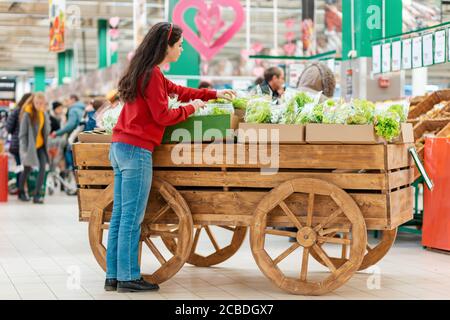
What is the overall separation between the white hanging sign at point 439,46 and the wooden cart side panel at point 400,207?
3082mm

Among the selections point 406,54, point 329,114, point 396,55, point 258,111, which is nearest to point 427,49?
point 406,54

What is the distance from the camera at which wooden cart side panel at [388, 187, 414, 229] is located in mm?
4648

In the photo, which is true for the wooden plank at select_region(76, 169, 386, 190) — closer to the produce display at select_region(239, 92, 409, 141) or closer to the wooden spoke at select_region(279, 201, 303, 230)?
the wooden spoke at select_region(279, 201, 303, 230)

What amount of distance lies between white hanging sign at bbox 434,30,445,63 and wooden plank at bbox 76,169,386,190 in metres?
3.69

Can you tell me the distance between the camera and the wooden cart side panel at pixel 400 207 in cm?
465

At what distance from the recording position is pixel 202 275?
18.2 feet

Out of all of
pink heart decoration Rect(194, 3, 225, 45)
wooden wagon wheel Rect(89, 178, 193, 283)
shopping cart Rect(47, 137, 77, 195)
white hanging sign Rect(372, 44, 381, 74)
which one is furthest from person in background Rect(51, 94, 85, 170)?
wooden wagon wheel Rect(89, 178, 193, 283)

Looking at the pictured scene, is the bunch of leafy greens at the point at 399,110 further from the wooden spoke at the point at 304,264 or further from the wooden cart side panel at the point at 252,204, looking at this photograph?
the wooden spoke at the point at 304,264

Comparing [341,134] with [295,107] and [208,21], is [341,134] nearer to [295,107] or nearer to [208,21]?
[295,107]

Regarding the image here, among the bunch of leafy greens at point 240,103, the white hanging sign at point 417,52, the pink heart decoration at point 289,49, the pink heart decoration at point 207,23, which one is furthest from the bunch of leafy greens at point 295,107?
the pink heart decoration at point 289,49

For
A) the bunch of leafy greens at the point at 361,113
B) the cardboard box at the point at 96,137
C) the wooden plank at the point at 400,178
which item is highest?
the bunch of leafy greens at the point at 361,113
